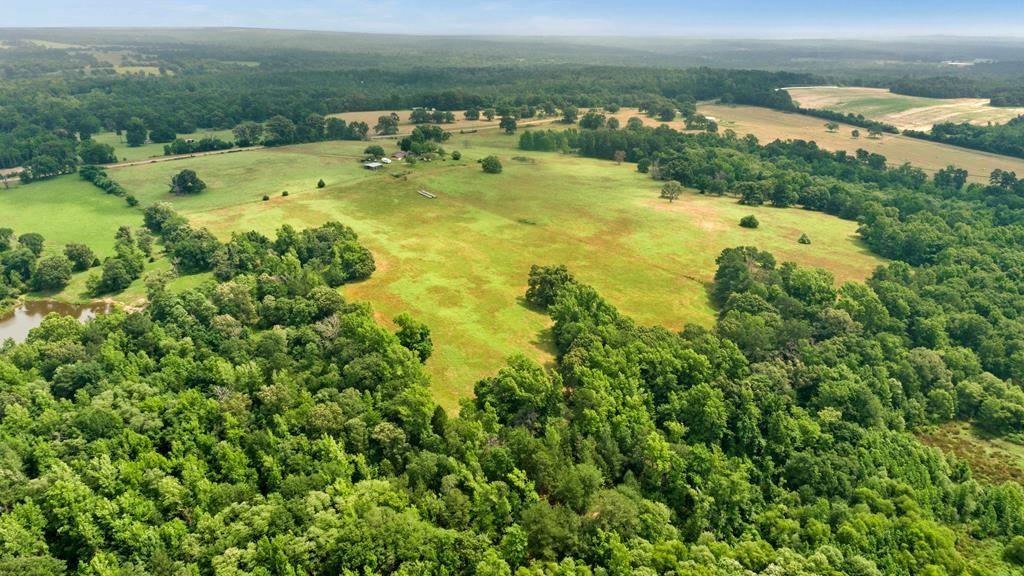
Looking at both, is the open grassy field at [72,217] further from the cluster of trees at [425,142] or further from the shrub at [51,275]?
the cluster of trees at [425,142]

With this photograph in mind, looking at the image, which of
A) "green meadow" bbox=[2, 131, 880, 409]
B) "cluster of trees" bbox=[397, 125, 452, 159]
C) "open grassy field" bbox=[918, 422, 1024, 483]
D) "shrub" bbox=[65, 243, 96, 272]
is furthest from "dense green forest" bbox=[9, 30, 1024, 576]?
"cluster of trees" bbox=[397, 125, 452, 159]

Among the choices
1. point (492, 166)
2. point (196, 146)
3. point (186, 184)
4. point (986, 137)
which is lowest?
point (186, 184)

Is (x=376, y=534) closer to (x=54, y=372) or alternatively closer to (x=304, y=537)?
(x=304, y=537)

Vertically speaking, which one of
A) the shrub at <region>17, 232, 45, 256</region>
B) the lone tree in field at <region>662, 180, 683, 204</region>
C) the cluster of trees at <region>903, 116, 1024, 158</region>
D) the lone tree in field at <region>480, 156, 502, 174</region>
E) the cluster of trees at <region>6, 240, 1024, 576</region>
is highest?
the cluster of trees at <region>903, 116, 1024, 158</region>

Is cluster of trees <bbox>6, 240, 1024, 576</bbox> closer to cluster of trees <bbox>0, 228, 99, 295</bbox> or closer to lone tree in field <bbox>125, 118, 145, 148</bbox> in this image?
cluster of trees <bbox>0, 228, 99, 295</bbox>

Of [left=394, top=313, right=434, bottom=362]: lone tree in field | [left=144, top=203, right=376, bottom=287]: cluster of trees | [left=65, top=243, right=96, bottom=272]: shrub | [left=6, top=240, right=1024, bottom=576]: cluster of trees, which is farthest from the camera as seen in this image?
[left=65, top=243, right=96, bottom=272]: shrub

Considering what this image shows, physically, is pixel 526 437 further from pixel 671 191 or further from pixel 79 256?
pixel 671 191

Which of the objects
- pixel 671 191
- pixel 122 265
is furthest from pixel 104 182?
pixel 671 191
